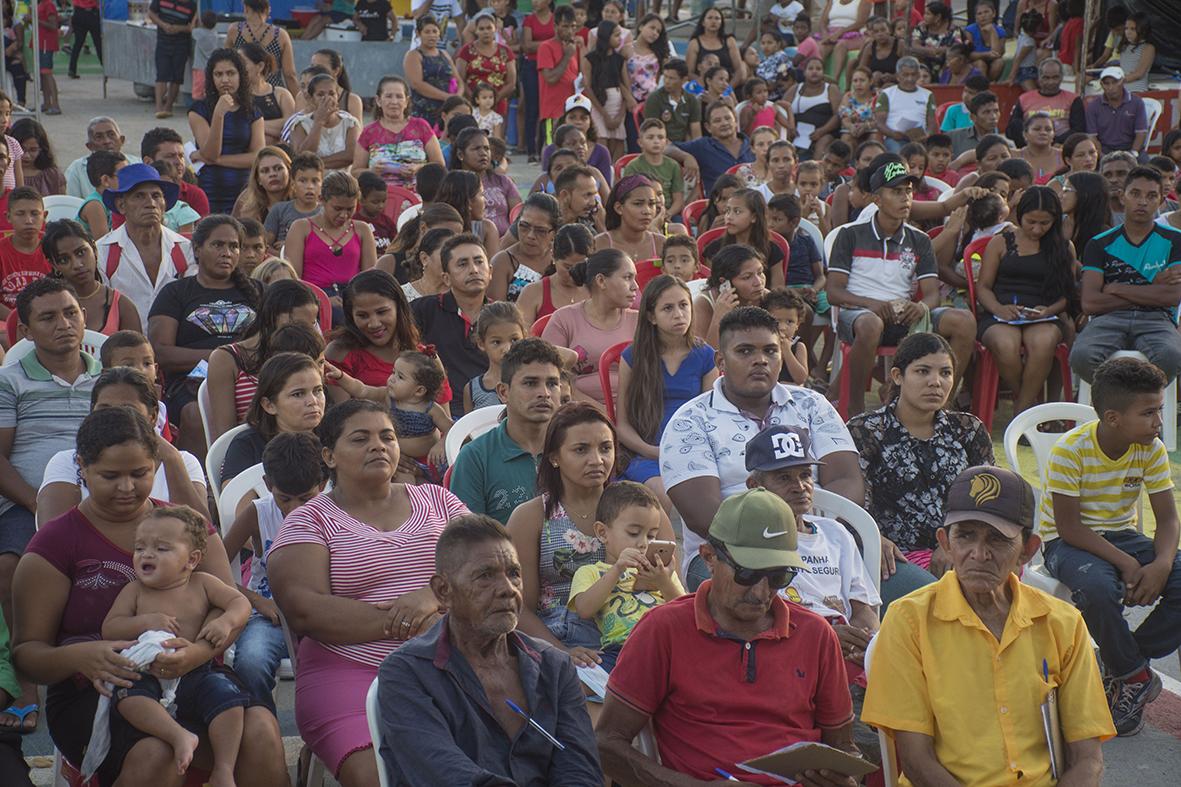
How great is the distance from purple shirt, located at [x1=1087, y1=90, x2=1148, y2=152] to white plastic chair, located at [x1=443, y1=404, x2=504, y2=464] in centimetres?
862

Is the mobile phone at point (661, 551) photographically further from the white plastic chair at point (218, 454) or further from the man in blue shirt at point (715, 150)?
the man in blue shirt at point (715, 150)

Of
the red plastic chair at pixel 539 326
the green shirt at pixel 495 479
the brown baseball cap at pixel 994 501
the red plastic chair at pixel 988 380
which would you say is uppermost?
the brown baseball cap at pixel 994 501

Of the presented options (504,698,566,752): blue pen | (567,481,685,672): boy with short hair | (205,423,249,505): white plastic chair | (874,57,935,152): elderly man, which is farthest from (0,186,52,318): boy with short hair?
(874,57,935,152): elderly man

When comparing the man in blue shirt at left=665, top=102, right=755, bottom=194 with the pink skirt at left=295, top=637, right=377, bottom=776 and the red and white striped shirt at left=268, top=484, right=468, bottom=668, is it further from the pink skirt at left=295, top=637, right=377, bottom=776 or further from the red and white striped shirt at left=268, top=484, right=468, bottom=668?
the pink skirt at left=295, top=637, right=377, bottom=776

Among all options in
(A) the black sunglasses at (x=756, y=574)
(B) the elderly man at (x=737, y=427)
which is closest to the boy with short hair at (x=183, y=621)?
(A) the black sunglasses at (x=756, y=574)

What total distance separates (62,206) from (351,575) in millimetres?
5517

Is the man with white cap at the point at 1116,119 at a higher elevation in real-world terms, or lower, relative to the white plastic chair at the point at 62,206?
higher

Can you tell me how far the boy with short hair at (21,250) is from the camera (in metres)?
7.16

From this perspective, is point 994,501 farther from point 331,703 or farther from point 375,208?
point 375,208

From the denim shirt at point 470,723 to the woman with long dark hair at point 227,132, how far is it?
7.17 meters

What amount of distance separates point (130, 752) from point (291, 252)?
15.0ft

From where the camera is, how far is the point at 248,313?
6.77 metres

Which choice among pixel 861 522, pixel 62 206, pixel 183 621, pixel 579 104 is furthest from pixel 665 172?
pixel 183 621

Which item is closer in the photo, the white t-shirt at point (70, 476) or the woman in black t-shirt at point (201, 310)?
the white t-shirt at point (70, 476)
